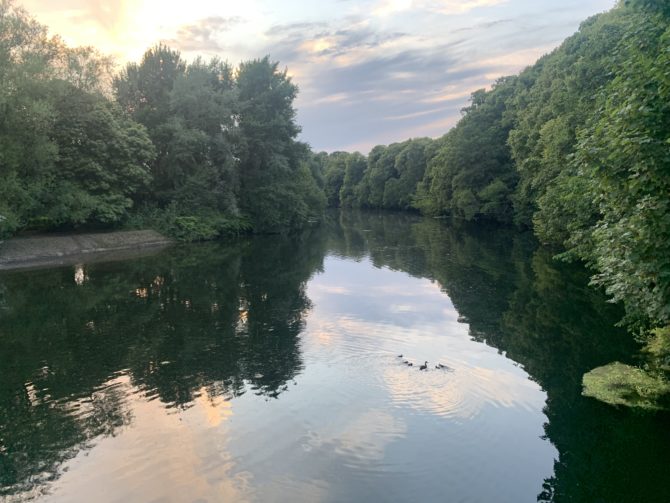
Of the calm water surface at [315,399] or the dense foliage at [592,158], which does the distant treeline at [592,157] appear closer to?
the dense foliage at [592,158]

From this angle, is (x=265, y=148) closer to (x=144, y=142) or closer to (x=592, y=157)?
(x=144, y=142)

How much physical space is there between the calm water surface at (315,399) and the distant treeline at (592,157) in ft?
9.71

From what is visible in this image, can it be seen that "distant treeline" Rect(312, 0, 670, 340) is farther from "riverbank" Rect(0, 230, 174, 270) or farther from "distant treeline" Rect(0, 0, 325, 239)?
"riverbank" Rect(0, 230, 174, 270)

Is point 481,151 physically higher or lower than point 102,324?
higher

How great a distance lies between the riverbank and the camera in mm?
36031

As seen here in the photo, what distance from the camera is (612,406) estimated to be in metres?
11.9

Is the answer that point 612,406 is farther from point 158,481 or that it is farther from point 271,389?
point 158,481

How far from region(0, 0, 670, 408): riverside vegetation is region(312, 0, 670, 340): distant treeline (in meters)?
0.06

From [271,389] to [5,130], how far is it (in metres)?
34.0

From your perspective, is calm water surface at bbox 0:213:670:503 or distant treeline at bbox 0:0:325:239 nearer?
calm water surface at bbox 0:213:670:503

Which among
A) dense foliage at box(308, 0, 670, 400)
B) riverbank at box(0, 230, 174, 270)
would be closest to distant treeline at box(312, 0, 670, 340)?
dense foliage at box(308, 0, 670, 400)

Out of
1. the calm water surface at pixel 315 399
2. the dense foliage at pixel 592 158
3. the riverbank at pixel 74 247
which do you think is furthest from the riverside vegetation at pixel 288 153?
the calm water surface at pixel 315 399

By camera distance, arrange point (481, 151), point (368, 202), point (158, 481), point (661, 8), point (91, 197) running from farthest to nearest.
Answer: point (368, 202) → point (481, 151) → point (91, 197) → point (661, 8) → point (158, 481)

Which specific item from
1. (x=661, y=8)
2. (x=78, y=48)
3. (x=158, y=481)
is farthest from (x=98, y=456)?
(x=78, y=48)
